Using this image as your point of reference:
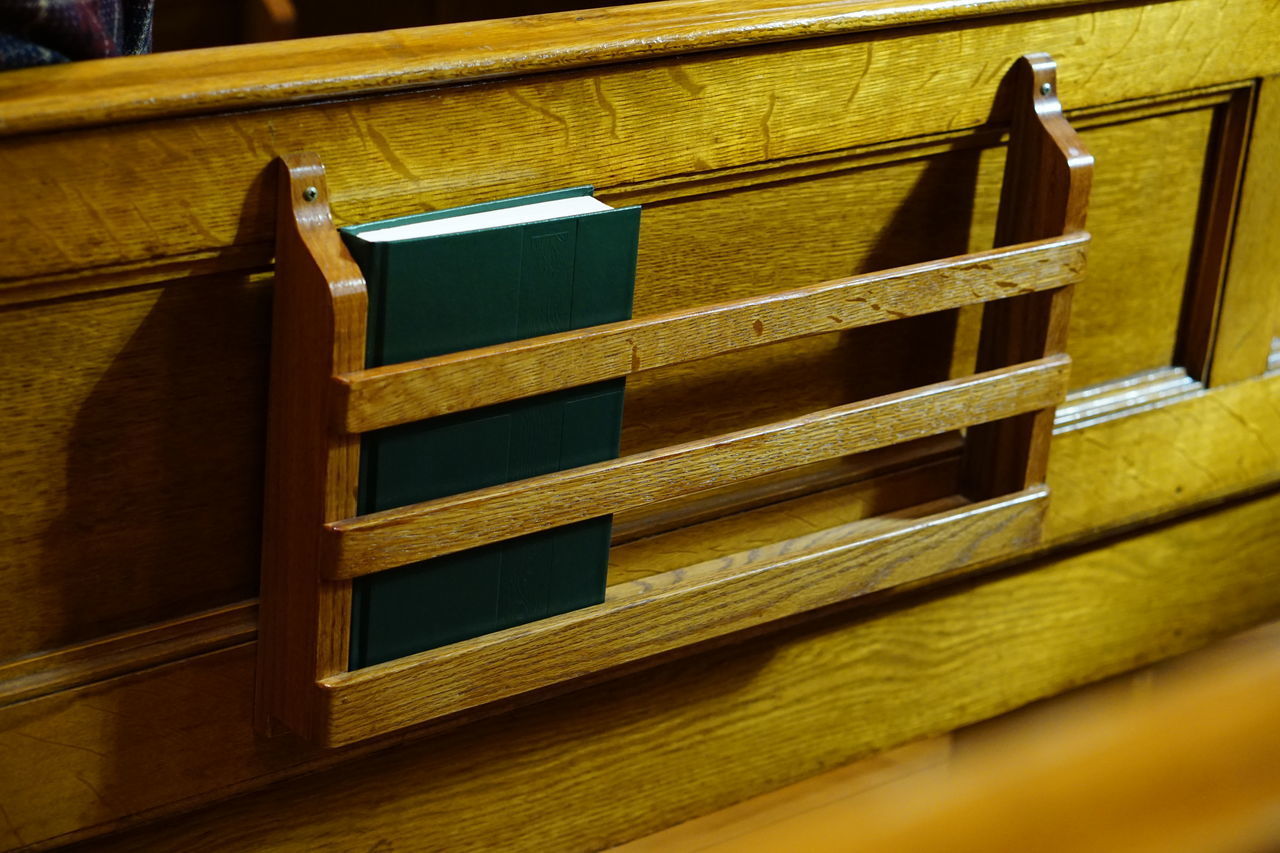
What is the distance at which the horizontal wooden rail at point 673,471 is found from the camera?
0.78m

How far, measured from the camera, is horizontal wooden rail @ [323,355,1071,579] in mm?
784

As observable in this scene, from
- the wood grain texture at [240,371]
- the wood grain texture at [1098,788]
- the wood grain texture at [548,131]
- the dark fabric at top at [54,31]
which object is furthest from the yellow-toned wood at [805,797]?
the dark fabric at top at [54,31]

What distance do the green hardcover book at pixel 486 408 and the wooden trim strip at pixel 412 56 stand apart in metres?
0.08

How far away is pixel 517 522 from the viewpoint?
0.82m

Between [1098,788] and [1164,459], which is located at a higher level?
[1164,459]

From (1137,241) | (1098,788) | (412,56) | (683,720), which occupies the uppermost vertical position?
(412,56)

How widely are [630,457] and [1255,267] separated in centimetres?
65

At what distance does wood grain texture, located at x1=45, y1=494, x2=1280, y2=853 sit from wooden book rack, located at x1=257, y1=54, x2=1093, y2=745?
3.6 inches

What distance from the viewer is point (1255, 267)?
3.97ft

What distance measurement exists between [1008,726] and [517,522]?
711 mm

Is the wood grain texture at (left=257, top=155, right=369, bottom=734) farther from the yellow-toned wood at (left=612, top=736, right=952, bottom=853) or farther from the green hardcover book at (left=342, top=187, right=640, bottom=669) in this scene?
the yellow-toned wood at (left=612, top=736, right=952, bottom=853)

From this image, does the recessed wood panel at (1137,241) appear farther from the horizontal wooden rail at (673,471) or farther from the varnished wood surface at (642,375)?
the horizontal wooden rail at (673,471)

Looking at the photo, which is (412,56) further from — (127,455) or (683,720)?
(683,720)

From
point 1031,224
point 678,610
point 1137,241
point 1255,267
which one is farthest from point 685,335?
point 1255,267
